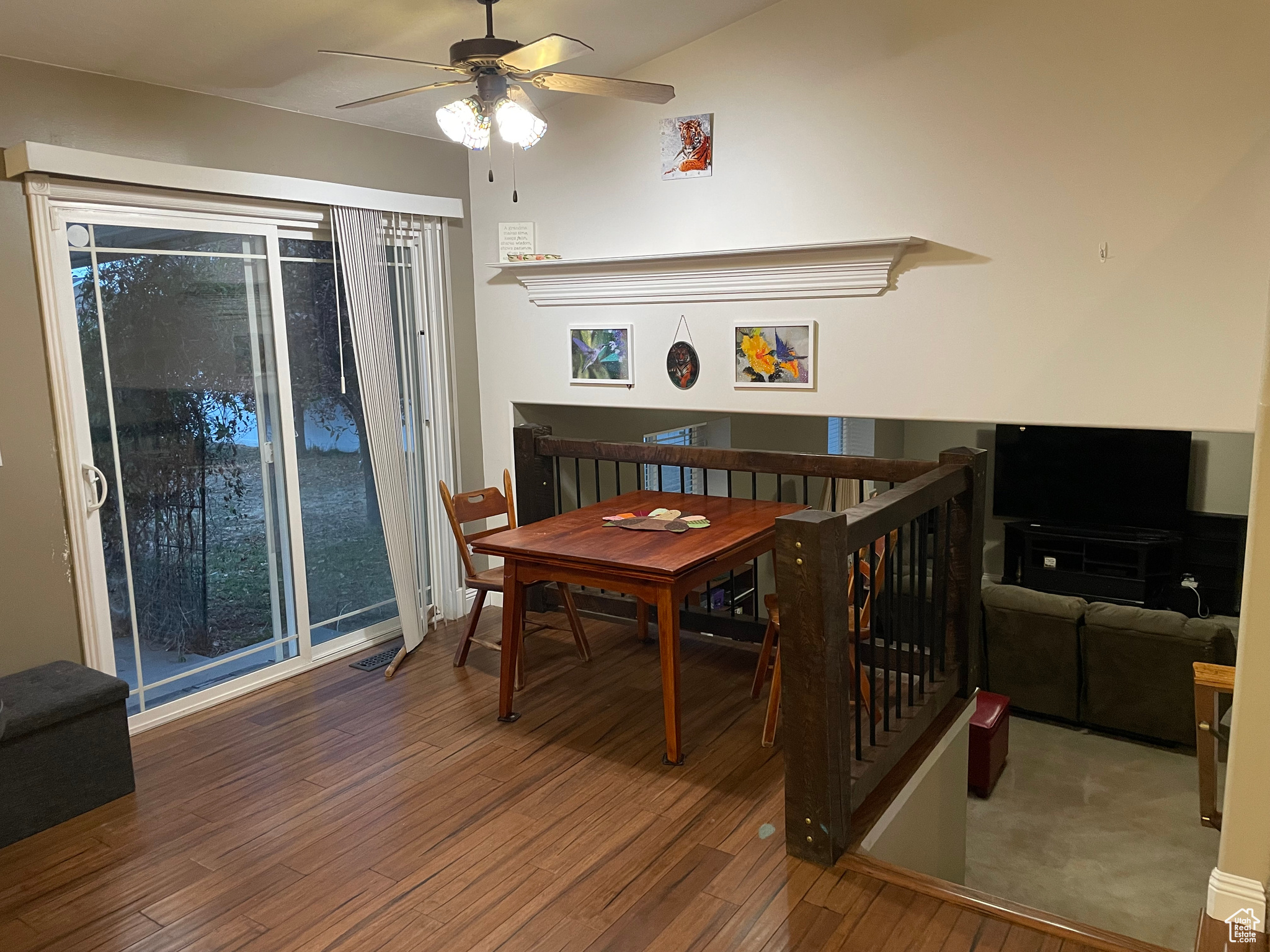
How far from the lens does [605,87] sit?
2.87m

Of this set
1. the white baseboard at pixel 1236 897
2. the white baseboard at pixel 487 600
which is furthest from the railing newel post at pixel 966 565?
the white baseboard at pixel 487 600

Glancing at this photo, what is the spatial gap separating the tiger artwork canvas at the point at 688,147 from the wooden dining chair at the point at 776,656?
Result: 6.08ft

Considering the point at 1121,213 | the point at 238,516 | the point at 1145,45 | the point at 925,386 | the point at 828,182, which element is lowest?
the point at 238,516

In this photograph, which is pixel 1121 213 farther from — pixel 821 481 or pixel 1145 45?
pixel 821 481

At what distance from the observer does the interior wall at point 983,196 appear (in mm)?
3102

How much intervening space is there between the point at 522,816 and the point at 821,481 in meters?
4.96

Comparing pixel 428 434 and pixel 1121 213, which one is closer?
pixel 1121 213

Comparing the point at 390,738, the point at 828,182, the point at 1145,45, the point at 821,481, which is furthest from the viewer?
the point at 821,481

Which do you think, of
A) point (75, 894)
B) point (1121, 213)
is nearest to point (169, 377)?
point (75, 894)

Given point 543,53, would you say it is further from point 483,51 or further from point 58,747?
point 58,747

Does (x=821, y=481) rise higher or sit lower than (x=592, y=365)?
lower

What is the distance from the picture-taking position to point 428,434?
4684 mm

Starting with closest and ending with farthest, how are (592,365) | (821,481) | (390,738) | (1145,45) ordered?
(1145,45), (390,738), (592,365), (821,481)

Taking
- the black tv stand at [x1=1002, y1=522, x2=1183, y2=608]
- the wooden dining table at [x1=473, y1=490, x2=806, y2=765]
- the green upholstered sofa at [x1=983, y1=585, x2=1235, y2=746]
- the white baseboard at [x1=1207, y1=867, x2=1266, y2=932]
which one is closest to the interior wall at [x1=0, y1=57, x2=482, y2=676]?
the wooden dining table at [x1=473, y1=490, x2=806, y2=765]
